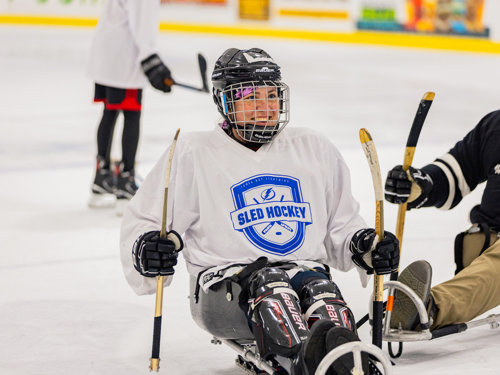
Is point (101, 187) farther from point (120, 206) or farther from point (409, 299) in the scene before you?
point (409, 299)

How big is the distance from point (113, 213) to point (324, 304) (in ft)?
7.37

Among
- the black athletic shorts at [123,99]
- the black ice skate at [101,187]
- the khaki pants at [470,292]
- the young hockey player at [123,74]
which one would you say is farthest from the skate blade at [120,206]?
the khaki pants at [470,292]

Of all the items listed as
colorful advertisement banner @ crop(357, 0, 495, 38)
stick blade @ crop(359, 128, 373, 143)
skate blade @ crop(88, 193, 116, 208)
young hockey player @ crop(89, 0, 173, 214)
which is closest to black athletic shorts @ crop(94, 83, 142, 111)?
young hockey player @ crop(89, 0, 173, 214)

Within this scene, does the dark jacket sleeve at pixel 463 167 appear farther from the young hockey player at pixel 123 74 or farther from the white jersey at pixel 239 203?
the young hockey player at pixel 123 74

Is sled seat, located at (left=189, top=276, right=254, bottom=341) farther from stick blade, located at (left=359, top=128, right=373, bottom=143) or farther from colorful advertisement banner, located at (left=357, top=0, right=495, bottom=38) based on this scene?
colorful advertisement banner, located at (left=357, top=0, right=495, bottom=38)

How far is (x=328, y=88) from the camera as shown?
26.3 feet

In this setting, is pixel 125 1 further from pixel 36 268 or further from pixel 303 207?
pixel 303 207

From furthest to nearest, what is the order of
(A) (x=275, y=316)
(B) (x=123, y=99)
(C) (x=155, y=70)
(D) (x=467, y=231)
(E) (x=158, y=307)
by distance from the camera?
(B) (x=123, y=99), (C) (x=155, y=70), (D) (x=467, y=231), (E) (x=158, y=307), (A) (x=275, y=316)

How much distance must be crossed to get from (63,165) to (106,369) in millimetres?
2899

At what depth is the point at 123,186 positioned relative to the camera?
3744mm

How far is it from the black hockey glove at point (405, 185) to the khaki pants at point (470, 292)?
26 centimetres

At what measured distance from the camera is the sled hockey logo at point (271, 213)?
1.83 m

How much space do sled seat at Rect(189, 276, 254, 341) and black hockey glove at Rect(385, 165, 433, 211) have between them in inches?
26.3

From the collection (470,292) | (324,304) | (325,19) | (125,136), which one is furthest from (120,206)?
(325,19)
